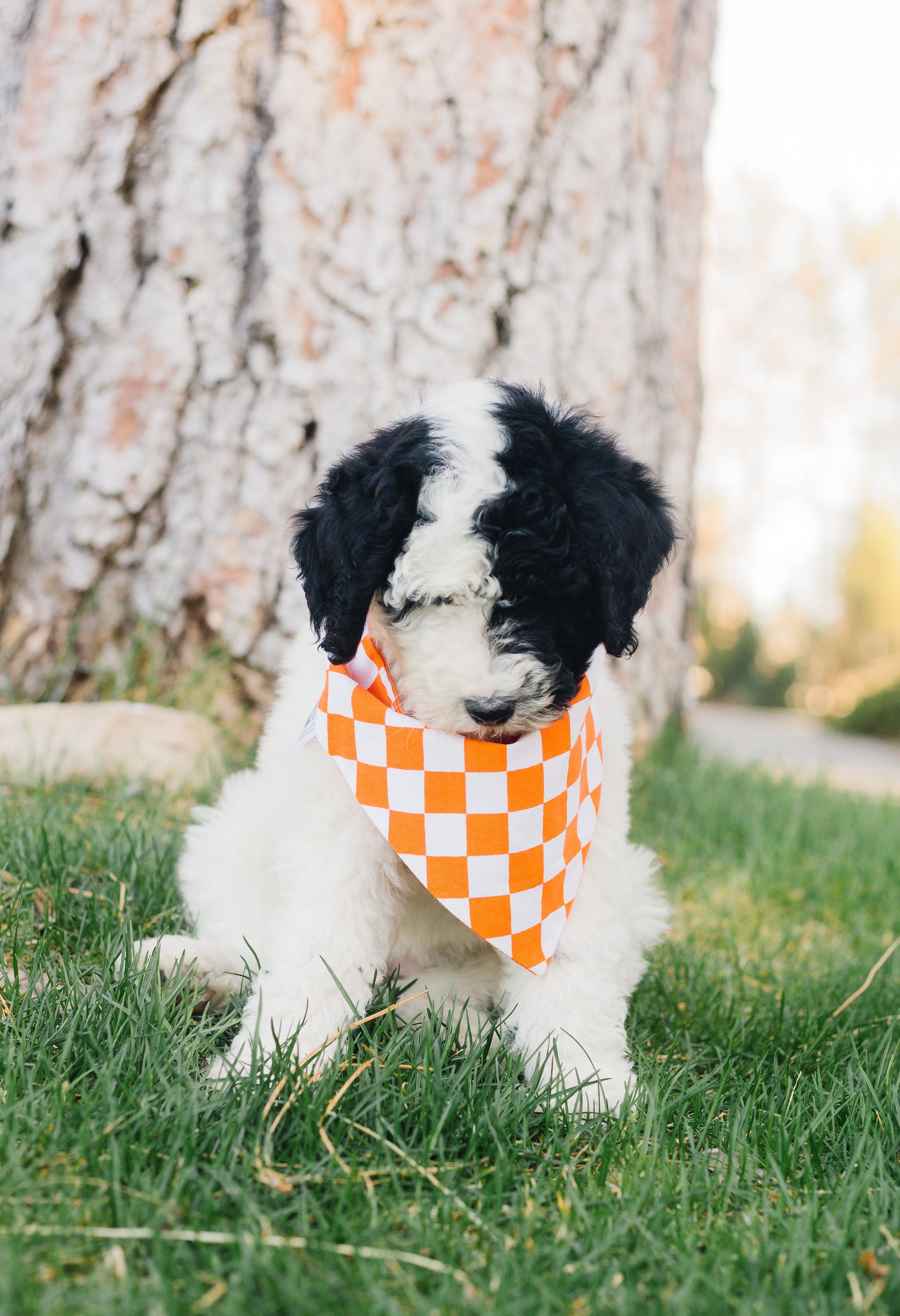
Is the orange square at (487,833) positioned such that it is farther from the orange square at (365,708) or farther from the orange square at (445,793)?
the orange square at (365,708)

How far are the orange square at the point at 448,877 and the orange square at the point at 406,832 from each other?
49 mm

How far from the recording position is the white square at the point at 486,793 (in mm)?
2154

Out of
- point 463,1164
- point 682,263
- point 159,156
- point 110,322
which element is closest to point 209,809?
point 463,1164

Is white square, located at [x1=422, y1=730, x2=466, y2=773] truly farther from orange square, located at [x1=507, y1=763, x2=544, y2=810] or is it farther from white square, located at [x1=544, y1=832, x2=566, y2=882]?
white square, located at [x1=544, y1=832, x2=566, y2=882]

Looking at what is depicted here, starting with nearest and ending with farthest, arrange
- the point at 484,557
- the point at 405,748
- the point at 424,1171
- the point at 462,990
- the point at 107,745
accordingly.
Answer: the point at 424,1171 → the point at 484,557 → the point at 405,748 → the point at 462,990 → the point at 107,745

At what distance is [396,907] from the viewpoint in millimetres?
2314

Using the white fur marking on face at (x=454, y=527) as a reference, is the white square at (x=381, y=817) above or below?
below

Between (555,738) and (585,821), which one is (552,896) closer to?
(585,821)

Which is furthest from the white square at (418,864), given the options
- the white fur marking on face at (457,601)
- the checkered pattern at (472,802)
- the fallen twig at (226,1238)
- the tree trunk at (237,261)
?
the tree trunk at (237,261)

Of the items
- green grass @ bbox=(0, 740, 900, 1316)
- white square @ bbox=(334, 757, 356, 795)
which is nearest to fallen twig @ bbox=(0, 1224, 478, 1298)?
green grass @ bbox=(0, 740, 900, 1316)

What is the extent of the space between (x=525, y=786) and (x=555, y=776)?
0.07 metres

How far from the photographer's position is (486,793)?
2.16 m

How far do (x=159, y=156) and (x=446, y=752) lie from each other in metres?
3.33

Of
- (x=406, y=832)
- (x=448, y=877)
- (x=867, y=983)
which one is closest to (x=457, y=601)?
(x=406, y=832)
